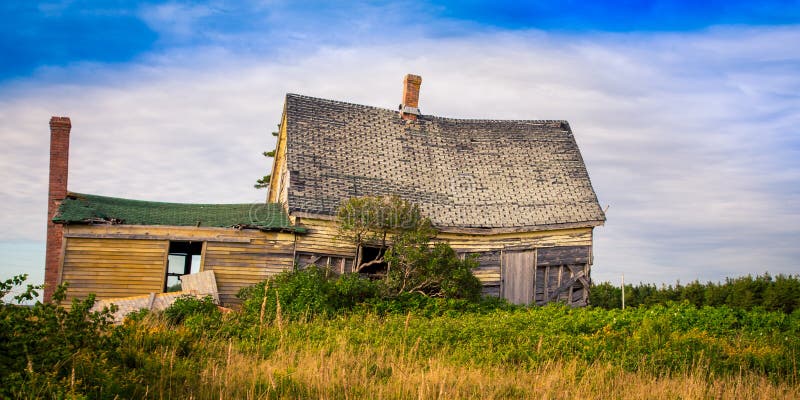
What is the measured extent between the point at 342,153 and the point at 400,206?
15.9ft

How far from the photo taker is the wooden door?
24.7 meters

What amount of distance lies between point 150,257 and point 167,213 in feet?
6.74

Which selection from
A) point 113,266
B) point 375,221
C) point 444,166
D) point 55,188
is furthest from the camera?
point 444,166

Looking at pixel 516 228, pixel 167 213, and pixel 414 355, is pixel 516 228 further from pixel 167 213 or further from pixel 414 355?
pixel 414 355

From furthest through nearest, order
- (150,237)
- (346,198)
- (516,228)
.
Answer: (516,228), (346,198), (150,237)

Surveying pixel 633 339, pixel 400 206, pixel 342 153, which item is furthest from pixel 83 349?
pixel 342 153

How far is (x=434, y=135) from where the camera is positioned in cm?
2936

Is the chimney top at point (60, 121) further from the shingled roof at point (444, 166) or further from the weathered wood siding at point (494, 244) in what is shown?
the weathered wood siding at point (494, 244)

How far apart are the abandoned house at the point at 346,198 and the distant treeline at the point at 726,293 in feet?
24.6

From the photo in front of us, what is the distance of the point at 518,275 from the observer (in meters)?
24.9

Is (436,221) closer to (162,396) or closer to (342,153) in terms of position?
(342,153)

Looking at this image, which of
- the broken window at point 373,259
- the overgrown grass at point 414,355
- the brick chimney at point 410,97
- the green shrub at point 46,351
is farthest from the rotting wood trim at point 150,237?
the green shrub at point 46,351

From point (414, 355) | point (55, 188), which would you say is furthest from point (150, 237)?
point (414, 355)

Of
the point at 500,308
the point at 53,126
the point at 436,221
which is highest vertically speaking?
the point at 53,126
